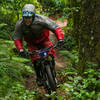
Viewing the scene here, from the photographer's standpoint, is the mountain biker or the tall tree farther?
the mountain biker

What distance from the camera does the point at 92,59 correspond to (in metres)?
2.92

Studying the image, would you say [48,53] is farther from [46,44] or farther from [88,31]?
[88,31]

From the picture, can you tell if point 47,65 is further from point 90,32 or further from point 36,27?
point 90,32

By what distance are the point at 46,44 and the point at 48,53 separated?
51 cm

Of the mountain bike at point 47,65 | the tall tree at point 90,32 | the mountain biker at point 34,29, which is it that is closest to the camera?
the tall tree at point 90,32

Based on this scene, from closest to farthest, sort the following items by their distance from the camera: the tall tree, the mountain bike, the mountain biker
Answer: the tall tree < the mountain biker < the mountain bike

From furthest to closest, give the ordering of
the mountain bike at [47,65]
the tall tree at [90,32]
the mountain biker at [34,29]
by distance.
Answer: the mountain bike at [47,65], the mountain biker at [34,29], the tall tree at [90,32]

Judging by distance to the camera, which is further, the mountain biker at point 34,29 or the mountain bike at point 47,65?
the mountain bike at point 47,65

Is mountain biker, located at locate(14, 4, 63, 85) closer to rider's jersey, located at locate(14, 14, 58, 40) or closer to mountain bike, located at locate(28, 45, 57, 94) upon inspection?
rider's jersey, located at locate(14, 14, 58, 40)

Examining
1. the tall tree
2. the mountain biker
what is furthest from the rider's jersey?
the tall tree

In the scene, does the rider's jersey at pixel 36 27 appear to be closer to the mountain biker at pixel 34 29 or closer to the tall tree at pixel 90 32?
the mountain biker at pixel 34 29

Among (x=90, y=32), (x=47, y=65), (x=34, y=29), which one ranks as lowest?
(x=47, y=65)

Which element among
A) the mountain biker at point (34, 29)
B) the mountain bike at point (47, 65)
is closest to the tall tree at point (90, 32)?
the mountain biker at point (34, 29)

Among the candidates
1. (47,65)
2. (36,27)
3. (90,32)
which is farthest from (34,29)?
(90,32)
